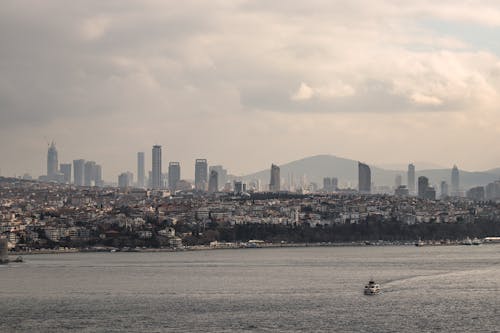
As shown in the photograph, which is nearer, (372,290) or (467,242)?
(372,290)

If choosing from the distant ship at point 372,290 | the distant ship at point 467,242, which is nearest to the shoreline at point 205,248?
the distant ship at point 467,242

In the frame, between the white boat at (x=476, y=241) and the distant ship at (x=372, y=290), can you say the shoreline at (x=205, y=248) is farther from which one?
the distant ship at (x=372, y=290)

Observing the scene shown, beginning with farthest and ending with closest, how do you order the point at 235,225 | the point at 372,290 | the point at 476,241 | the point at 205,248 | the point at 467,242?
1. the point at 235,225
2. the point at 476,241
3. the point at 467,242
4. the point at 205,248
5. the point at 372,290

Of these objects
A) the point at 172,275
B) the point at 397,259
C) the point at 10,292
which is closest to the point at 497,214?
the point at 397,259

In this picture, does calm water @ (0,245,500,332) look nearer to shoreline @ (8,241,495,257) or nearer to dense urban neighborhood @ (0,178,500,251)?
shoreline @ (8,241,495,257)

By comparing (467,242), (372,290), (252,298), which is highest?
(467,242)

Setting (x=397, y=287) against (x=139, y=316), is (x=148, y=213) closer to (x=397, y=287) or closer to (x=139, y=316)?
(x=397, y=287)

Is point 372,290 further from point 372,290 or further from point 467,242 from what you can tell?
point 467,242

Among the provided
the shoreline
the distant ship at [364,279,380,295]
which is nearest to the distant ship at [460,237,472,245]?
the shoreline

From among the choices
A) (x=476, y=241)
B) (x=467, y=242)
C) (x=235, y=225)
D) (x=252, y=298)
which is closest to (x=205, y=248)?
(x=235, y=225)

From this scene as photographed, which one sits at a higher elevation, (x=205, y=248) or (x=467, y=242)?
(x=467, y=242)
